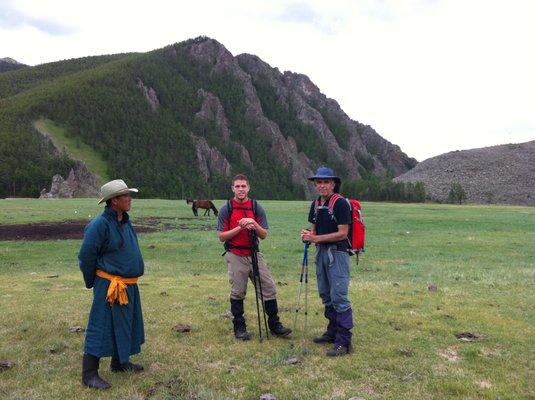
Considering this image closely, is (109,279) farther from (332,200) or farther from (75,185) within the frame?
(75,185)

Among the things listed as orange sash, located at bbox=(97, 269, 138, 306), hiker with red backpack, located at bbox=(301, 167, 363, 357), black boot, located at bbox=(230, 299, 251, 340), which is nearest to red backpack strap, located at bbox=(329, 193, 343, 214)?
hiker with red backpack, located at bbox=(301, 167, 363, 357)

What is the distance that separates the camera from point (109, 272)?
7.47 metres

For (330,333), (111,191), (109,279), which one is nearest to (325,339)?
(330,333)

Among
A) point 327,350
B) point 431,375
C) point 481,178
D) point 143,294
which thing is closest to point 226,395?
point 327,350

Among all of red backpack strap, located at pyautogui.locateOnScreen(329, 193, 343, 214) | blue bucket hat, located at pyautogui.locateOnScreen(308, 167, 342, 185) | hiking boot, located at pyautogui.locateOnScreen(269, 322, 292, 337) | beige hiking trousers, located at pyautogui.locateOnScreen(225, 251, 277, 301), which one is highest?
blue bucket hat, located at pyautogui.locateOnScreen(308, 167, 342, 185)

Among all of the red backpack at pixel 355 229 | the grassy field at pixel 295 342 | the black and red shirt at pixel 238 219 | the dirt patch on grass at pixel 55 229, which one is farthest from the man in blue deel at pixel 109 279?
the dirt patch on grass at pixel 55 229

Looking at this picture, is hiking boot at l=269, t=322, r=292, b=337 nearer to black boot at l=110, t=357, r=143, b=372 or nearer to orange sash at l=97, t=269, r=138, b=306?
black boot at l=110, t=357, r=143, b=372

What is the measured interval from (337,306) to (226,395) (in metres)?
2.70

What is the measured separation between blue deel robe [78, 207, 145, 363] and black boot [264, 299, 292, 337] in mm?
2879

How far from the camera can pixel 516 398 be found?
6805mm

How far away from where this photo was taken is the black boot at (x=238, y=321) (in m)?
9.45

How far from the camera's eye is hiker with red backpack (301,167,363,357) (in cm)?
859

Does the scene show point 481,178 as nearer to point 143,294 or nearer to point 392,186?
point 392,186

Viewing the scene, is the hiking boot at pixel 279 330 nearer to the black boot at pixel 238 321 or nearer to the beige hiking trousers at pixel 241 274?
the black boot at pixel 238 321
